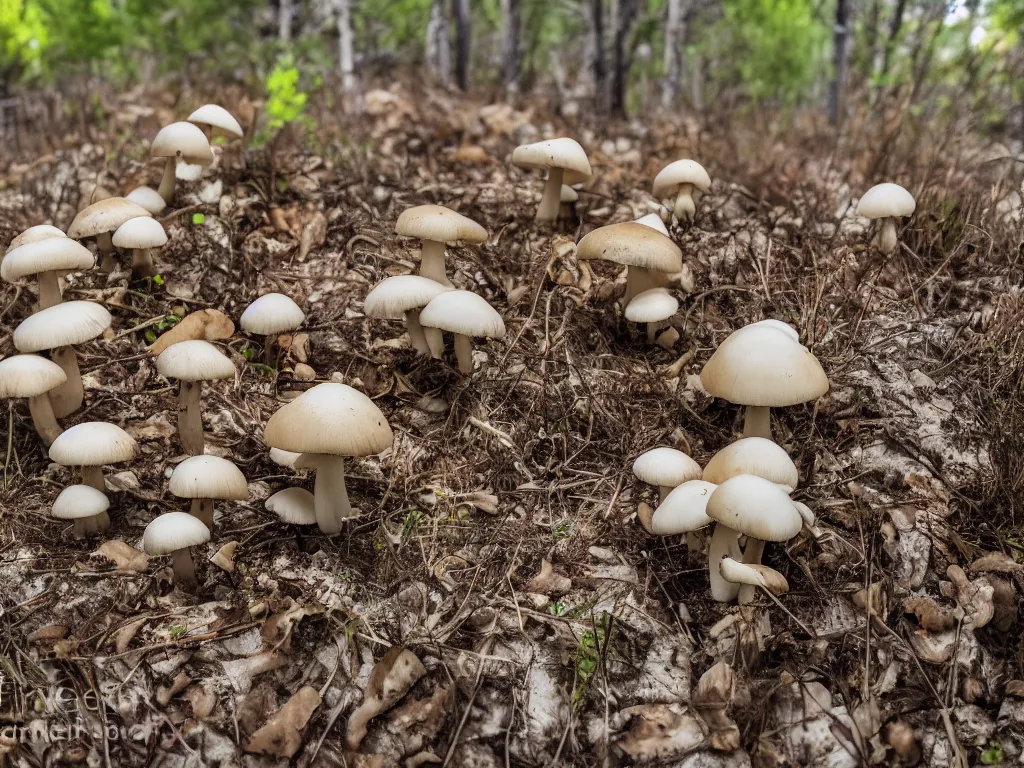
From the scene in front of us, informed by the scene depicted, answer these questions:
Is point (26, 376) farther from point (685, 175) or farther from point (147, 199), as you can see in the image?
point (685, 175)

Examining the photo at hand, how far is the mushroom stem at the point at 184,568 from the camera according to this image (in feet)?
9.41

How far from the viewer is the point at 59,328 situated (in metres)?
3.14

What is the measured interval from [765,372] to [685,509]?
2.20 feet

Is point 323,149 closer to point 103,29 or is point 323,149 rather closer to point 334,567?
point 334,567

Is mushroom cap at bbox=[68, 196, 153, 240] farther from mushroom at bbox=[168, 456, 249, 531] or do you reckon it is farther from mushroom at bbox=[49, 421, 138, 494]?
mushroom at bbox=[168, 456, 249, 531]

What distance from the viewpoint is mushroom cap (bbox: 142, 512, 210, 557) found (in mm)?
2678

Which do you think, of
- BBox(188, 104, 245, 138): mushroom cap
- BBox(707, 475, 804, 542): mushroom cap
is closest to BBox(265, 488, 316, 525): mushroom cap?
BBox(707, 475, 804, 542): mushroom cap

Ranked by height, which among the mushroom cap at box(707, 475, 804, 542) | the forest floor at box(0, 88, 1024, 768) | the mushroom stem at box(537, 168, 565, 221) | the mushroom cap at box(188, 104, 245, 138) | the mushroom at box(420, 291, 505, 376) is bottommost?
the forest floor at box(0, 88, 1024, 768)

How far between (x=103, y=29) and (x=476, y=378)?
893cm

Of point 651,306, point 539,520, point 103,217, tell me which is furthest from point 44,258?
point 651,306

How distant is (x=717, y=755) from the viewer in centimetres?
252

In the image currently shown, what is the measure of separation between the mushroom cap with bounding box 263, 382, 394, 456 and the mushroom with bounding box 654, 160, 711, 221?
2.67 meters

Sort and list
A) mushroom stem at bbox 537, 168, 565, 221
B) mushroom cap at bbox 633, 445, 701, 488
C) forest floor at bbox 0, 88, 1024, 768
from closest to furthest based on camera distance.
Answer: forest floor at bbox 0, 88, 1024, 768 → mushroom cap at bbox 633, 445, 701, 488 → mushroom stem at bbox 537, 168, 565, 221

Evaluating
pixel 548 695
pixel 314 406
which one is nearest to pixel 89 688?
pixel 314 406
